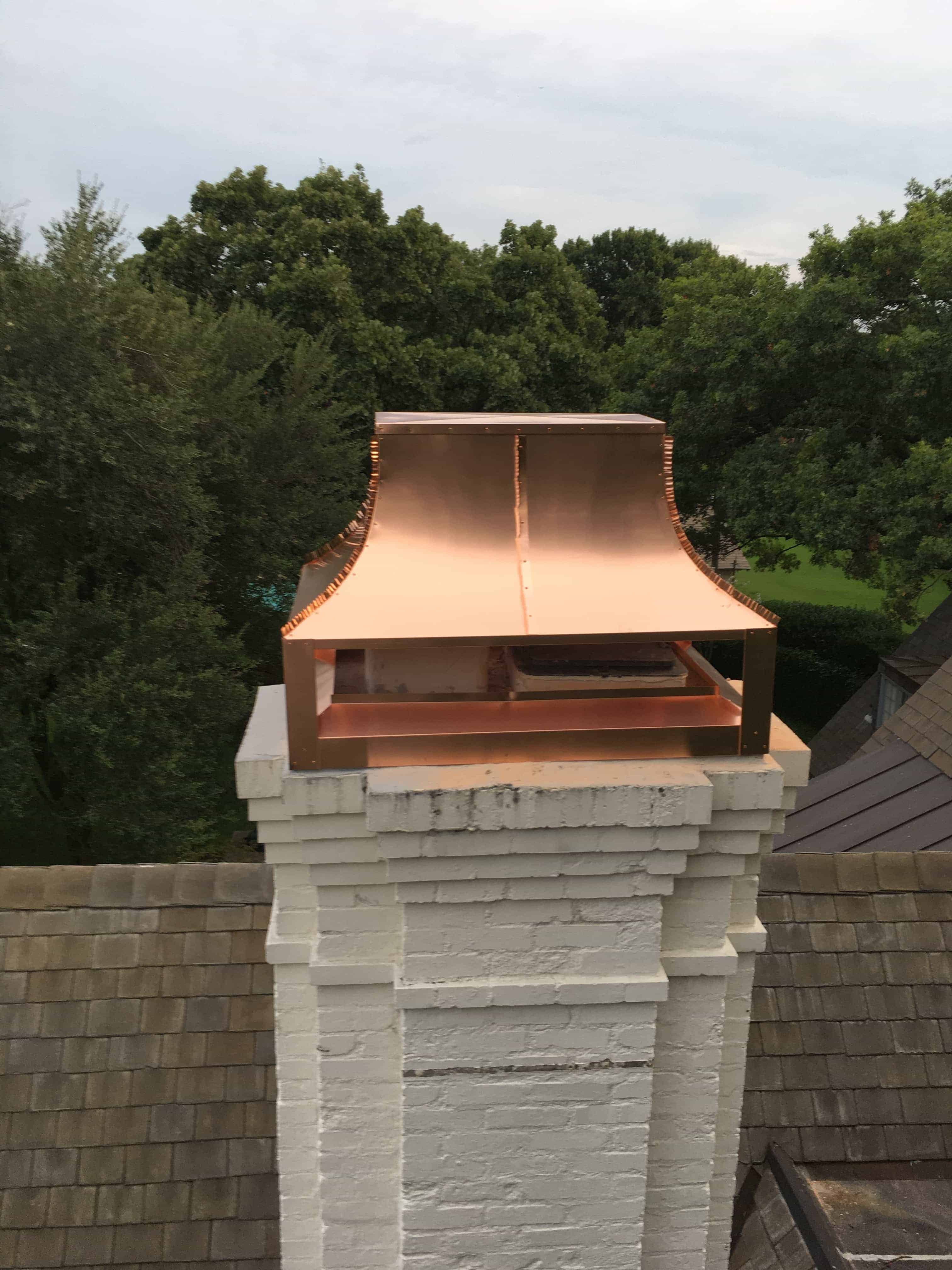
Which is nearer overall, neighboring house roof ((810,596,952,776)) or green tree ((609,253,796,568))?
neighboring house roof ((810,596,952,776))

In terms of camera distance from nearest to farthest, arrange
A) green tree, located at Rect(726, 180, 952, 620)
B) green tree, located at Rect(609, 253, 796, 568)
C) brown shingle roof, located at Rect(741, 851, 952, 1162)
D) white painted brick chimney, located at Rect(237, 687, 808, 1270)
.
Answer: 1. white painted brick chimney, located at Rect(237, 687, 808, 1270)
2. brown shingle roof, located at Rect(741, 851, 952, 1162)
3. green tree, located at Rect(726, 180, 952, 620)
4. green tree, located at Rect(609, 253, 796, 568)

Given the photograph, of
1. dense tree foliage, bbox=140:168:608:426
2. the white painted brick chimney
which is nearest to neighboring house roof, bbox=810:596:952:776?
dense tree foliage, bbox=140:168:608:426

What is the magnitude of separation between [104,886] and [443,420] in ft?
10.2

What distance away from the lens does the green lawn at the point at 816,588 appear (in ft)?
99.6

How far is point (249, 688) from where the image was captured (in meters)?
15.3

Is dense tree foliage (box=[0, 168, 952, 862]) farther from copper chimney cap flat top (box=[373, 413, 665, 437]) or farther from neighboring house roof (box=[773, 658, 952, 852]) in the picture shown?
copper chimney cap flat top (box=[373, 413, 665, 437])

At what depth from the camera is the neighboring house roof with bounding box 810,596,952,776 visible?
521 inches

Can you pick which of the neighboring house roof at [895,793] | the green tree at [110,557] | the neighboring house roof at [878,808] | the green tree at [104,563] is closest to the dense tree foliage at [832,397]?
the neighboring house roof at [895,793]

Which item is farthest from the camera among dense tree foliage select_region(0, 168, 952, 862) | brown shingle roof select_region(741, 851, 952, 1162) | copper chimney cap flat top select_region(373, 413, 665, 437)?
dense tree foliage select_region(0, 168, 952, 862)

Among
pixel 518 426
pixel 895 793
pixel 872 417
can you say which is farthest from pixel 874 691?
pixel 518 426

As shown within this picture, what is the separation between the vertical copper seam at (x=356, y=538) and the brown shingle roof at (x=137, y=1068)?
236 cm

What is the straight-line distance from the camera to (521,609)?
2.49 meters

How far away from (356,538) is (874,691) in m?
14.2

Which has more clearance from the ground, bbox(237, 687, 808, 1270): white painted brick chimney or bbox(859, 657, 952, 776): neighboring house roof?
bbox(237, 687, 808, 1270): white painted brick chimney
